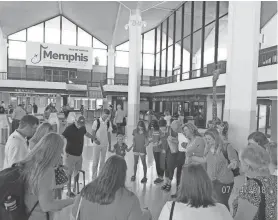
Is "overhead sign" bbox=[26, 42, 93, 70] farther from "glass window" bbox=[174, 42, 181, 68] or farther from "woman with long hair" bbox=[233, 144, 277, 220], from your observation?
"woman with long hair" bbox=[233, 144, 277, 220]

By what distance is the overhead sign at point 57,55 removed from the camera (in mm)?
Result: 19828

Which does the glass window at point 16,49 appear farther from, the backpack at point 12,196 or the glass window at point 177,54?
the backpack at point 12,196

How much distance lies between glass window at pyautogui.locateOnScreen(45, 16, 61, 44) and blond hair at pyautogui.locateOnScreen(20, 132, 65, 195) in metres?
24.7

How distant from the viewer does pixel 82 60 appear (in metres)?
21.2

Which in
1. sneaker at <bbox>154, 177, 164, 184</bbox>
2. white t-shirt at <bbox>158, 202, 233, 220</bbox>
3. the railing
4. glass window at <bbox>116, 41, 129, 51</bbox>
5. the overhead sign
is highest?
glass window at <bbox>116, 41, 129, 51</bbox>

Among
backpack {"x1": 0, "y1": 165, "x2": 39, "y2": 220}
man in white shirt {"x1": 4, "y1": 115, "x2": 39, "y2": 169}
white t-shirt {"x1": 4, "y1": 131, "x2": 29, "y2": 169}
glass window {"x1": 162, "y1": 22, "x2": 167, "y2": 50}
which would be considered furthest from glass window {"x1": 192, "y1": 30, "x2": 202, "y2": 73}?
backpack {"x1": 0, "y1": 165, "x2": 39, "y2": 220}

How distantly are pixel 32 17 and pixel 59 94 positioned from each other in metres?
7.43

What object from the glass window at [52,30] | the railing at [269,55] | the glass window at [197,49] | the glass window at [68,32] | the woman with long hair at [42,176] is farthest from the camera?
the glass window at [68,32]

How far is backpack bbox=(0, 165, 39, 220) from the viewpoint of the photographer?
164cm

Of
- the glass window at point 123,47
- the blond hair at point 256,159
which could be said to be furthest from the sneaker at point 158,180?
the glass window at point 123,47

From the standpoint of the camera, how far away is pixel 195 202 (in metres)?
1.59

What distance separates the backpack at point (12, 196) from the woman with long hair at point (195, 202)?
3.12ft

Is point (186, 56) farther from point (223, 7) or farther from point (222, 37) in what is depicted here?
point (223, 7)

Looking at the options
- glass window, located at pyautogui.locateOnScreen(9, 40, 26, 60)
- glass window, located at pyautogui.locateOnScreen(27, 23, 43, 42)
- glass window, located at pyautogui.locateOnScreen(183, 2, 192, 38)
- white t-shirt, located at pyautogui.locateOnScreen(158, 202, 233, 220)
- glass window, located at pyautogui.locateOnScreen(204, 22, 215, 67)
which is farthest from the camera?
glass window, located at pyautogui.locateOnScreen(27, 23, 43, 42)
